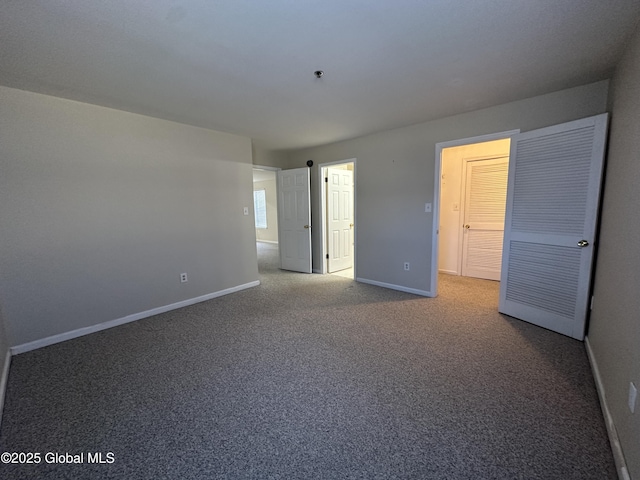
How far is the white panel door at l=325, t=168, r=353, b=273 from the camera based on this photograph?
4961 millimetres

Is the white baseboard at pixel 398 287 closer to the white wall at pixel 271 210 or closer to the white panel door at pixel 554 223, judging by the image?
the white panel door at pixel 554 223

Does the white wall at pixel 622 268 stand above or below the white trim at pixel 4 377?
above

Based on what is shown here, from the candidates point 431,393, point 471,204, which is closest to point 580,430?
point 431,393

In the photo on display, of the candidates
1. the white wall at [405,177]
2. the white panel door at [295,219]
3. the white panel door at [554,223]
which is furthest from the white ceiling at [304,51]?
the white panel door at [295,219]

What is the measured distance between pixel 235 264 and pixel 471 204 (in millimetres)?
4009

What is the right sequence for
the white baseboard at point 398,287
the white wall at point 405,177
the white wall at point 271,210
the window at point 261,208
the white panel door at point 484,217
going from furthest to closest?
the window at point 261,208, the white wall at point 271,210, the white panel door at point 484,217, the white baseboard at point 398,287, the white wall at point 405,177

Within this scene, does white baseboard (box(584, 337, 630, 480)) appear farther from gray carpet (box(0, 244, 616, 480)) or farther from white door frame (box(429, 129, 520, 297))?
white door frame (box(429, 129, 520, 297))

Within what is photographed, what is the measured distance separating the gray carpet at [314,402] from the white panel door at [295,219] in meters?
2.25

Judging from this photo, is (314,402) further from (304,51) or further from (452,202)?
(452,202)

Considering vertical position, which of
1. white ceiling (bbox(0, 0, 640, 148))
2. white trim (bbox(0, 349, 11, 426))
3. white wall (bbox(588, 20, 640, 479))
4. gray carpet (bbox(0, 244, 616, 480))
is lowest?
gray carpet (bbox(0, 244, 616, 480))

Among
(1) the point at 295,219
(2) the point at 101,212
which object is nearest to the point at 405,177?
(1) the point at 295,219

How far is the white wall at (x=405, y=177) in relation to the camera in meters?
2.85

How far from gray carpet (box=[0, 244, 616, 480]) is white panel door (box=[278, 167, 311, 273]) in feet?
7.39

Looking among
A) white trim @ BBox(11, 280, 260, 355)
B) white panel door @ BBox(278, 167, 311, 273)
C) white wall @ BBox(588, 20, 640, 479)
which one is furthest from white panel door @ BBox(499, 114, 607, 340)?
white trim @ BBox(11, 280, 260, 355)
